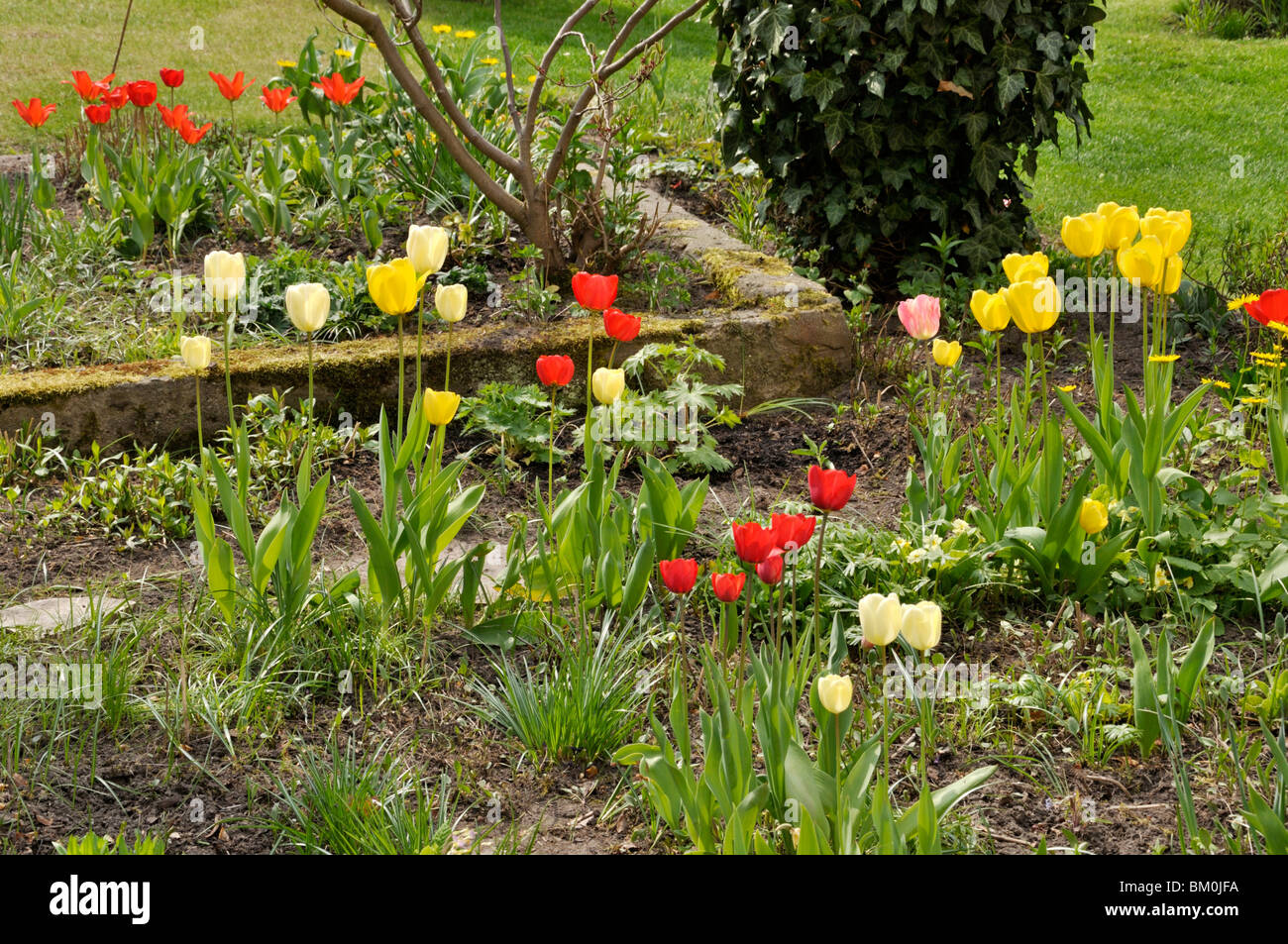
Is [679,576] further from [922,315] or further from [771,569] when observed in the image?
[922,315]

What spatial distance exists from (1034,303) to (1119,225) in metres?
0.46

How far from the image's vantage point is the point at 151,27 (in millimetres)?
10648

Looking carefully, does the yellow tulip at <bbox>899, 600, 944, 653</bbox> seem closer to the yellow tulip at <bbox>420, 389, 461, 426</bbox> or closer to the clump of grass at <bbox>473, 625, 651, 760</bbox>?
the clump of grass at <bbox>473, 625, 651, 760</bbox>

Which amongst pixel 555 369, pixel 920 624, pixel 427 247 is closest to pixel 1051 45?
pixel 555 369

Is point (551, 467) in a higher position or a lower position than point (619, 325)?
lower

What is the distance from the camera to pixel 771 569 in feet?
6.49

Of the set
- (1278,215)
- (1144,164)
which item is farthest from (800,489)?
(1144,164)

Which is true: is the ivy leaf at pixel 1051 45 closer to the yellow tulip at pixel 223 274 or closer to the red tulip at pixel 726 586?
the yellow tulip at pixel 223 274

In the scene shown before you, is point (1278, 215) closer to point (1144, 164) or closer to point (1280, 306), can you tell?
point (1144, 164)

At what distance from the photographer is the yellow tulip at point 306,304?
2.51 meters

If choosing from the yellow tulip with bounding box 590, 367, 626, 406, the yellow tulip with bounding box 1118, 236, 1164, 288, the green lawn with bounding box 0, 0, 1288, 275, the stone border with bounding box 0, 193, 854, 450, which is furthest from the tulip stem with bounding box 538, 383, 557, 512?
the green lawn with bounding box 0, 0, 1288, 275

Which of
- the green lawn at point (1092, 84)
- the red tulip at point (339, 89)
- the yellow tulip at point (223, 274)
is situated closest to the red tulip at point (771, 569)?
the yellow tulip at point (223, 274)

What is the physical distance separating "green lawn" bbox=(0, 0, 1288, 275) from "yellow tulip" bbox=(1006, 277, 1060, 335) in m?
3.07
